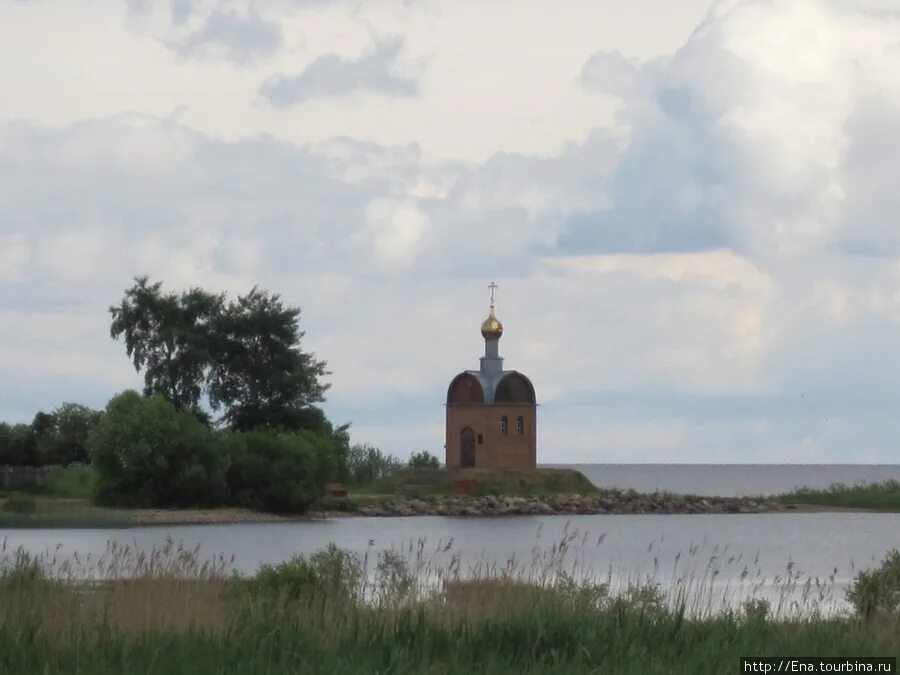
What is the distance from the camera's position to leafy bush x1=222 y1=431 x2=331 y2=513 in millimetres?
57625

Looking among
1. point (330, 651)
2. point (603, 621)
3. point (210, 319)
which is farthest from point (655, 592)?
point (210, 319)

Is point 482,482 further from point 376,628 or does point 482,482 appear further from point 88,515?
point 376,628

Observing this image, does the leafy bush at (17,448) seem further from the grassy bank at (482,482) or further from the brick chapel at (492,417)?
the brick chapel at (492,417)

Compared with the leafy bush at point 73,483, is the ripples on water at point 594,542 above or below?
below

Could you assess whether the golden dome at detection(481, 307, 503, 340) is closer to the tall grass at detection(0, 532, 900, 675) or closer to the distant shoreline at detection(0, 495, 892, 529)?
the distant shoreline at detection(0, 495, 892, 529)

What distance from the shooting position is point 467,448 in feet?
218

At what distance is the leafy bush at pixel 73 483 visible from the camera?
57381 millimetres

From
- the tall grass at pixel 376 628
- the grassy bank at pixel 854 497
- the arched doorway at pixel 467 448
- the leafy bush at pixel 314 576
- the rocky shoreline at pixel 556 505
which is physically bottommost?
the tall grass at pixel 376 628

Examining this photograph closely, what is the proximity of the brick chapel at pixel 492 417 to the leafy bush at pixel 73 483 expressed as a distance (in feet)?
48.8

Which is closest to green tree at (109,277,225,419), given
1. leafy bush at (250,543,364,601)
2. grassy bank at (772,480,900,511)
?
grassy bank at (772,480,900,511)

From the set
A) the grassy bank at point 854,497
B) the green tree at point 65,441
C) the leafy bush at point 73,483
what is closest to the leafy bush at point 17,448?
the green tree at point 65,441

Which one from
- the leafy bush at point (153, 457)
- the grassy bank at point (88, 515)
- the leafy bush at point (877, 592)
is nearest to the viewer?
the leafy bush at point (877, 592)

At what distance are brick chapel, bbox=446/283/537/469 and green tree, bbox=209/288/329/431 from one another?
5.65 meters

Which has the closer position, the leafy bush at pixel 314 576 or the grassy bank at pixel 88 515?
the leafy bush at pixel 314 576
